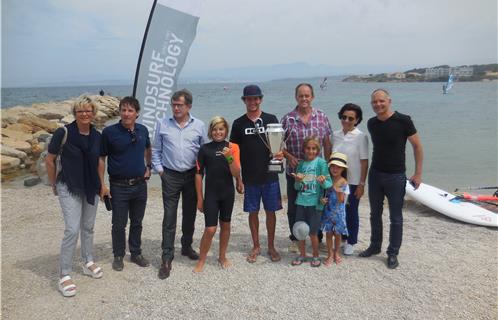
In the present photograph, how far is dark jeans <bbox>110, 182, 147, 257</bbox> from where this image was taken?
3971mm

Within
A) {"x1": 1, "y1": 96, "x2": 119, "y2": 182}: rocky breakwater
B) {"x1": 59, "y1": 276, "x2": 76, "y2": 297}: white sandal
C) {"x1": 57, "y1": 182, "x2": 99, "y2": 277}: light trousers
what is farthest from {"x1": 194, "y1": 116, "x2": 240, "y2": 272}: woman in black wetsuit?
{"x1": 1, "y1": 96, "x2": 119, "y2": 182}: rocky breakwater

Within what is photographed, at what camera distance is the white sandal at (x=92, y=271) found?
13.1ft

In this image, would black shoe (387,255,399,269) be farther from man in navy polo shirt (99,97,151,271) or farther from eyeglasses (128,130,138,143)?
eyeglasses (128,130,138,143)

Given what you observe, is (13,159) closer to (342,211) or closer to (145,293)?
(145,293)

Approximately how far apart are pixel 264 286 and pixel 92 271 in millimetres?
1842

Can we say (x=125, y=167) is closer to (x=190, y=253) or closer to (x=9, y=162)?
(x=190, y=253)

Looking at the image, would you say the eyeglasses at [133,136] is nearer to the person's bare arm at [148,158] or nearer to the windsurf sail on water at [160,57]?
the person's bare arm at [148,158]

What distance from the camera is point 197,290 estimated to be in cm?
375

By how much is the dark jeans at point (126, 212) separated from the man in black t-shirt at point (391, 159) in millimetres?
2603

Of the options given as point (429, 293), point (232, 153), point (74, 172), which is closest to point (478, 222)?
point (429, 293)

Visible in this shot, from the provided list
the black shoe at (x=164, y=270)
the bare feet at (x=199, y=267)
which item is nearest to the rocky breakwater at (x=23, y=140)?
the black shoe at (x=164, y=270)

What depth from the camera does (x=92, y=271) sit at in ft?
13.2

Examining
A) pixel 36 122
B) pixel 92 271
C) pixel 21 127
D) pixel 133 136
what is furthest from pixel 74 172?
pixel 36 122

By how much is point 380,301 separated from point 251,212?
1632 millimetres
